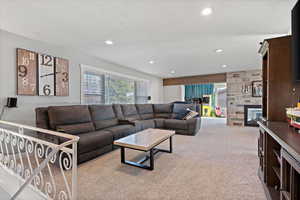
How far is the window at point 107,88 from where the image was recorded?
158 inches

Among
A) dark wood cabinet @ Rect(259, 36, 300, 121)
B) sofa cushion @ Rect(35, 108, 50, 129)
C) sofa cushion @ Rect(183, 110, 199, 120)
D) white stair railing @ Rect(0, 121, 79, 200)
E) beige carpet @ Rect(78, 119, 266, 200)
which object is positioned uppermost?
dark wood cabinet @ Rect(259, 36, 300, 121)

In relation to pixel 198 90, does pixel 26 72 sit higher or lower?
lower

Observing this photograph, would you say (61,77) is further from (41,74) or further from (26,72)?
(26,72)

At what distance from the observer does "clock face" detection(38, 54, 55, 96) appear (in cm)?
298

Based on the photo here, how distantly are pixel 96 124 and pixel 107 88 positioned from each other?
5.26 ft

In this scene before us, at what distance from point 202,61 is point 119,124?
331 cm

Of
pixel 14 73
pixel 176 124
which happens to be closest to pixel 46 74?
pixel 14 73

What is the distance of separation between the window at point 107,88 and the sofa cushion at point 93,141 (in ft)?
4.88

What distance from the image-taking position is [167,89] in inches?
330

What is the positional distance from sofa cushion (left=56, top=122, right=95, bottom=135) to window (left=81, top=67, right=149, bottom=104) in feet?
3.22

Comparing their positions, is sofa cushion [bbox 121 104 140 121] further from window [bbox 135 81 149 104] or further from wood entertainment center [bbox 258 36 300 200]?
wood entertainment center [bbox 258 36 300 200]

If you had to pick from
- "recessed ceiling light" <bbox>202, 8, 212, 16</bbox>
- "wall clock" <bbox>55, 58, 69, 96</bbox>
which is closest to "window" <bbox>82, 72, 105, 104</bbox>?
"wall clock" <bbox>55, 58, 69, 96</bbox>

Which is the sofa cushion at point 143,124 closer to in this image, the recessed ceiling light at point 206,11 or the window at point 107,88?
the window at point 107,88

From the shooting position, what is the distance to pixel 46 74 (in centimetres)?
307
